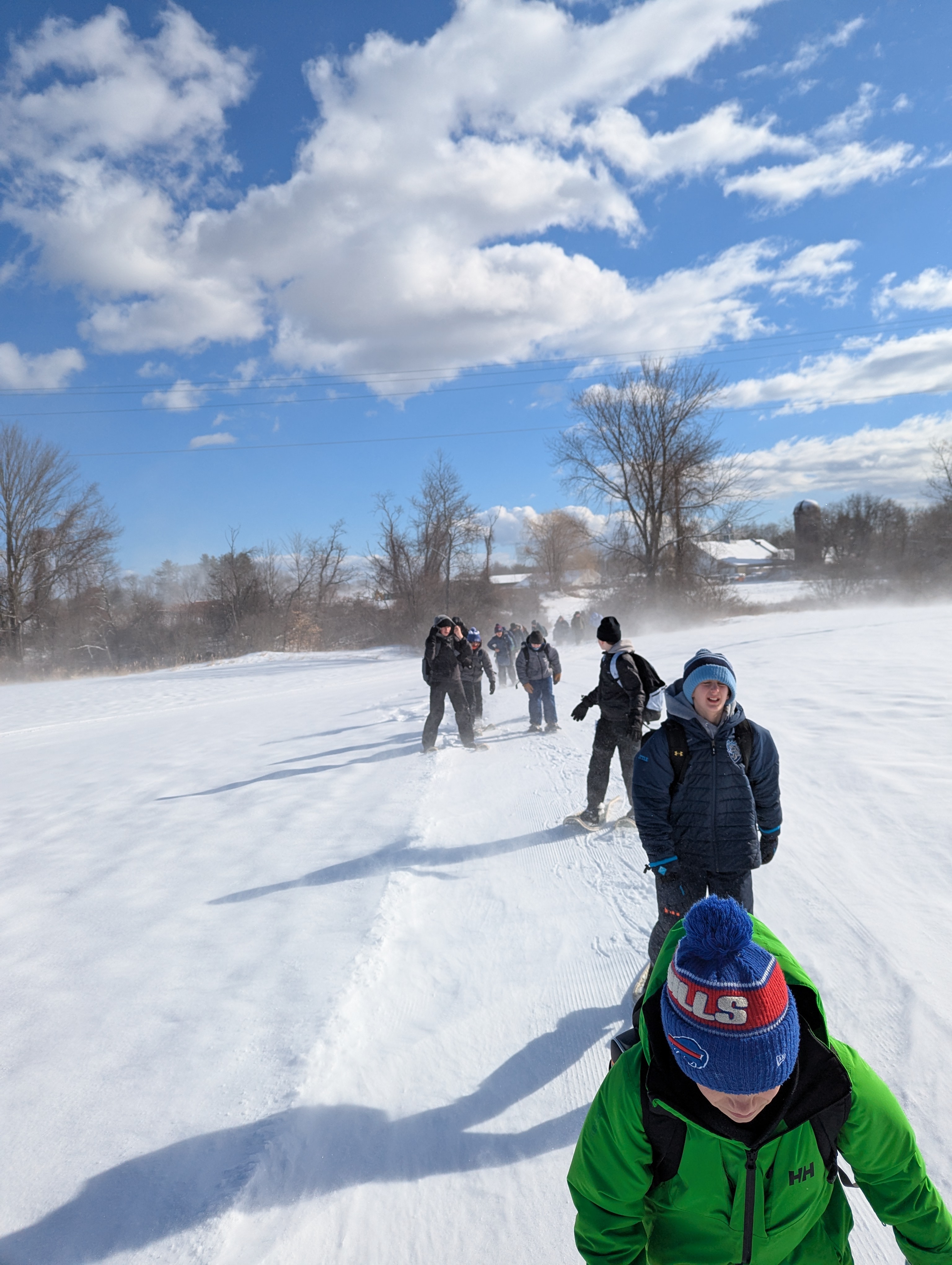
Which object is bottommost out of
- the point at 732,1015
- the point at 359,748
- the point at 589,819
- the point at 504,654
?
the point at 359,748

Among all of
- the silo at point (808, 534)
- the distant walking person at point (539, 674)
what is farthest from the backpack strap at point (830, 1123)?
the silo at point (808, 534)

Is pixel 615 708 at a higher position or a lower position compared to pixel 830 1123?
higher

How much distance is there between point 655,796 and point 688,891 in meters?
0.49

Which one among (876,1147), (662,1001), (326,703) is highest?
(662,1001)

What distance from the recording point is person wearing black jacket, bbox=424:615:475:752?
30.0 ft

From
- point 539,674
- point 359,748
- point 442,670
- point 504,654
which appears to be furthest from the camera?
point 504,654

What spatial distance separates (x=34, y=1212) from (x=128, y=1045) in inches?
35.9

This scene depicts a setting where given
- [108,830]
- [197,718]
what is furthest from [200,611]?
[108,830]

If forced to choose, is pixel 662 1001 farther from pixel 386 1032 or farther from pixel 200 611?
pixel 200 611

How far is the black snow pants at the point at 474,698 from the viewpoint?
33.3 ft

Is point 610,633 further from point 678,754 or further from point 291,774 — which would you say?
point 291,774

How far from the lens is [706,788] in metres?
2.99

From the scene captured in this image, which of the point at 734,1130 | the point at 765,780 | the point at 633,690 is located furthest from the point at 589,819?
the point at 734,1130

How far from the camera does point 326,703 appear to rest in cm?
1585
